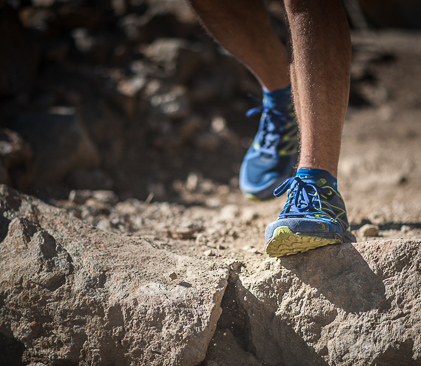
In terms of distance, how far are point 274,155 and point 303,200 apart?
1.83 ft

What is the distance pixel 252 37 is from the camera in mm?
1845

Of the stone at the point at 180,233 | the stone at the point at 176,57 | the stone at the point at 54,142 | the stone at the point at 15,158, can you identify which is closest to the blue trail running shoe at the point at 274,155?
the stone at the point at 180,233

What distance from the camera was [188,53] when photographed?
3955mm

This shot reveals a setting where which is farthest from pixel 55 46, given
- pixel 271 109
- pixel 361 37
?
pixel 361 37

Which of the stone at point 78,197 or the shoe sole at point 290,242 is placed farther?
the stone at point 78,197

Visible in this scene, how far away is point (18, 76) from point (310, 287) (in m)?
2.92

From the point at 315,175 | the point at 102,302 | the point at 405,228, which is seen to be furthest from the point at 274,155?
the point at 102,302

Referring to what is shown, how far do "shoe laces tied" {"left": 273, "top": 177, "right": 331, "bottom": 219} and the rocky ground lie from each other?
17 centimetres

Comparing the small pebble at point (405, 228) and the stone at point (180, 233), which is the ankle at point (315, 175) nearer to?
the small pebble at point (405, 228)

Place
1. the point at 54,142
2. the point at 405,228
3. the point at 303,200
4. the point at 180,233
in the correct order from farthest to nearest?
the point at 54,142 < the point at 180,233 < the point at 405,228 < the point at 303,200

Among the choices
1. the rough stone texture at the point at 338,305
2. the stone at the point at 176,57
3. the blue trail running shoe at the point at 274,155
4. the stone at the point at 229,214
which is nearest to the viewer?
the rough stone texture at the point at 338,305

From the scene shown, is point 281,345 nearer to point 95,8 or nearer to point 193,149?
point 193,149

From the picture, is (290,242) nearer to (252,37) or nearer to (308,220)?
(308,220)

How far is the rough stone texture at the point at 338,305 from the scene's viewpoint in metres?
1.25
